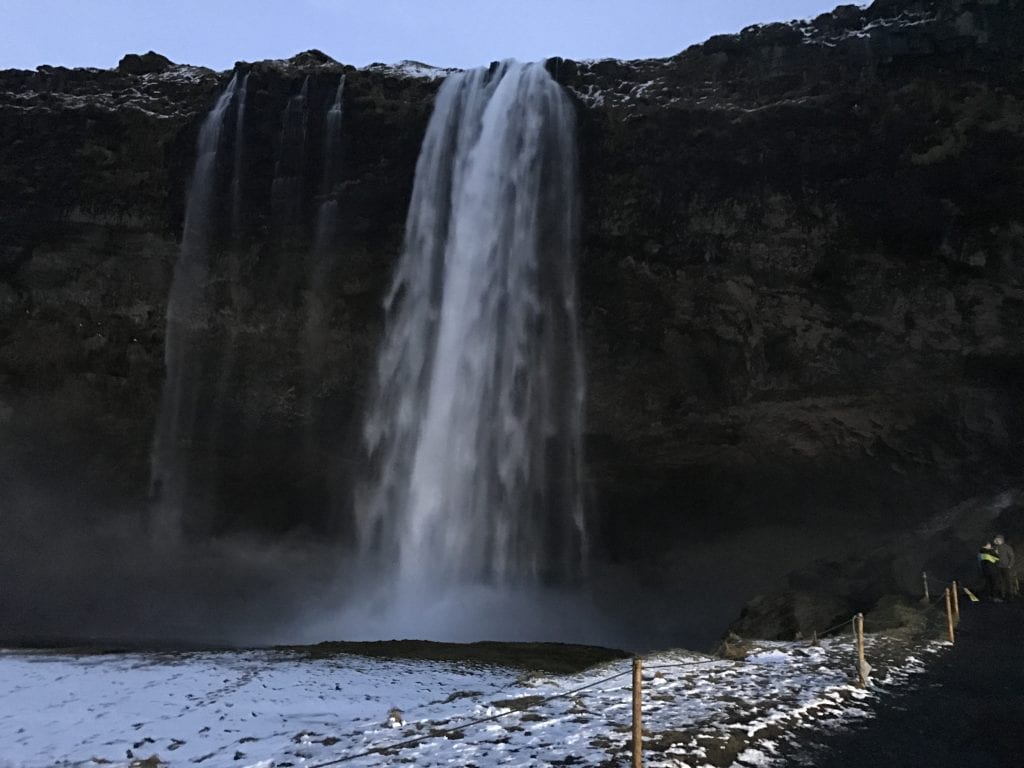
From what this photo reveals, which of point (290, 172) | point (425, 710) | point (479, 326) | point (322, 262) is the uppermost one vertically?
point (290, 172)

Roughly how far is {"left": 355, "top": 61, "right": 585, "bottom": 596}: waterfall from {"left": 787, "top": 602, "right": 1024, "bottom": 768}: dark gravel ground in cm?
1483

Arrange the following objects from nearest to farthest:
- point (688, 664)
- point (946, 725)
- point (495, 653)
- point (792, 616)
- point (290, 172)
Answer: point (946, 725) → point (688, 664) → point (495, 653) → point (792, 616) → point (290, 172)

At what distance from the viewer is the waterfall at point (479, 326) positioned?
23.9 metres

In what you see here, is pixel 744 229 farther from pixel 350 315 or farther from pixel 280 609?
pixel 280 609

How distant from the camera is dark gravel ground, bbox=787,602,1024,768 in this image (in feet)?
21.2

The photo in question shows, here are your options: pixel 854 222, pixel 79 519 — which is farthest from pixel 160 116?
pixel 854 222

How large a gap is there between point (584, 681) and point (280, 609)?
19.1m

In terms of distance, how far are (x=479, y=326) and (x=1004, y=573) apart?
14666mm

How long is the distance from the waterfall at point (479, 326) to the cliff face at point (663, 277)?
2.92 feet

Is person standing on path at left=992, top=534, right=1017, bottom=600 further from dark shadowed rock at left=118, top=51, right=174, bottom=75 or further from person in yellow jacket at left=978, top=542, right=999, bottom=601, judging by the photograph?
dark shadowed rock at left=118, top=51, right=174, bottom=75

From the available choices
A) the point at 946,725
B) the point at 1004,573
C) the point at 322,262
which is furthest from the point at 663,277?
the point at 946,725

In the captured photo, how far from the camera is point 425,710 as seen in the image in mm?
8805

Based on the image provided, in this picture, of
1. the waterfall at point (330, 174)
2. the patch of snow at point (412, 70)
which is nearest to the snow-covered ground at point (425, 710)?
the waterfall at point (330, 174)

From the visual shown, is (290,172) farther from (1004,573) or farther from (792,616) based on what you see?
(1004,573)
